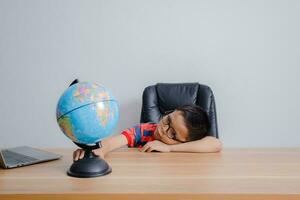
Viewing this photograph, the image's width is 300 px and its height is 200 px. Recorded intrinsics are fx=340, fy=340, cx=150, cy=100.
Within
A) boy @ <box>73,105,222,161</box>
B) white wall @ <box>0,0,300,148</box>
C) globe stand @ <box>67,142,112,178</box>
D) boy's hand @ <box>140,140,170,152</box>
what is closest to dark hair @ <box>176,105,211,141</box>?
boy @ <box>73,105,222,161</box>

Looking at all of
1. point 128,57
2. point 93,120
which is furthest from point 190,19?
point 93,120

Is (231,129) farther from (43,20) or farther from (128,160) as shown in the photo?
(43,20)

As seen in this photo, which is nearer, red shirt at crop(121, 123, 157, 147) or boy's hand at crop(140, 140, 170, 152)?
boy's hand at crop(140, 140, 170, 152)

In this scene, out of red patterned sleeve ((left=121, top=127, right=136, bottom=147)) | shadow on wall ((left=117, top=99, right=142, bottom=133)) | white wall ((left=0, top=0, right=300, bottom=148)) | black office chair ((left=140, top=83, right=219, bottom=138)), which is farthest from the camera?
shadow on wall ((left=117, top=99, right=142, bottom=133))

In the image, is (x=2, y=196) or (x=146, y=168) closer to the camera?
(x=2, y=196)

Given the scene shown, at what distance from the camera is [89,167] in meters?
1.19

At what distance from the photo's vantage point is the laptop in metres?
1.31

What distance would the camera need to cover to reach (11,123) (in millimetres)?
3021

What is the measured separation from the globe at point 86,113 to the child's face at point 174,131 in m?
0.57

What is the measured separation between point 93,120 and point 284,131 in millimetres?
2219

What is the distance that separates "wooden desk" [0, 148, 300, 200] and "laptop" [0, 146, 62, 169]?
0.03 metres

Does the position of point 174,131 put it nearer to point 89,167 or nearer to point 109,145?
point 109,145

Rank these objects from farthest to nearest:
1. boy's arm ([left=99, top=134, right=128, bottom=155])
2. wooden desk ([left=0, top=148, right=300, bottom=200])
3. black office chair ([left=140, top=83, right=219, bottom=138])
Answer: black office chair ([left=140, top=83, right=219, bottom=138]), boy's arm ([left=99, top=134, right=128, bottom=155]), wooden desk ([left=0, top=148, right=300, bottom=200])

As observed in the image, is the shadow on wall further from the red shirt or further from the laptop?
the laptop
